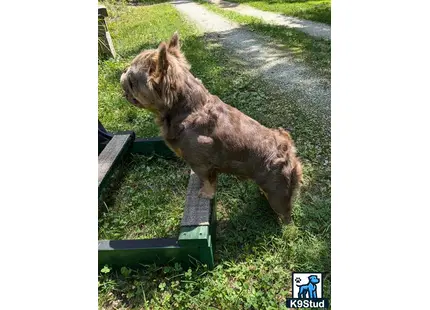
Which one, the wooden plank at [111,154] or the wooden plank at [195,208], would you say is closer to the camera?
the wooden plank at [195,208]

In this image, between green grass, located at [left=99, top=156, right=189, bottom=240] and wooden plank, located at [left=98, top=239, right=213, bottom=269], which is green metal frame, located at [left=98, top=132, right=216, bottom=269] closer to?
wooden plank, located at [left=98, top=239, right=213, bottom=269]

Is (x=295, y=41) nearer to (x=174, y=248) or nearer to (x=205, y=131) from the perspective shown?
(x=205, y=131)

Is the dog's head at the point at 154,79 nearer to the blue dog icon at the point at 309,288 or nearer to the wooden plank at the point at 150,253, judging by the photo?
the wooden plank at the point at 150,253

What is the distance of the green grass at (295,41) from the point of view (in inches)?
261

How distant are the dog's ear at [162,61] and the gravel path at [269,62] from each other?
2.89 metres

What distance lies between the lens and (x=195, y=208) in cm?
302

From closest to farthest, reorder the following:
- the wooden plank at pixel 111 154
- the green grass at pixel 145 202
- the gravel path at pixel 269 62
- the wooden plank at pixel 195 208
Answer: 1. the wooden plank at pixel 195 208
2. the green grass at pixel 145 202
3. the wooden plank at pixel 111 154
4. the gravel path at pixel 269 62

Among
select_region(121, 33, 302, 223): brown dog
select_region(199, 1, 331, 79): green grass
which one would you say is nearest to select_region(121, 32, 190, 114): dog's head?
select_region(121, 33, 302, 223): brown dog

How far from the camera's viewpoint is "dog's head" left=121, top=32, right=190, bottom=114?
102 inches

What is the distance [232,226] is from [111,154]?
5.64ft

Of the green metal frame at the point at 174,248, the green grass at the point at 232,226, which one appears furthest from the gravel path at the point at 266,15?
the green metal frame at the point at 174,248

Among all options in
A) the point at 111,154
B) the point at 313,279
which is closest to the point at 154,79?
the point at 111,154

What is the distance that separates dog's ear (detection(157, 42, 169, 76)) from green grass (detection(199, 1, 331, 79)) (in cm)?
A: 414

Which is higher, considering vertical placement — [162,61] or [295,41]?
[162,61]
